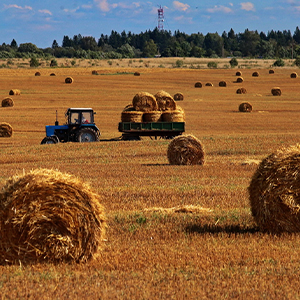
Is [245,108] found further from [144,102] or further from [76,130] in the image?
[76,130]

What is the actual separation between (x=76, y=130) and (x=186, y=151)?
10.1m

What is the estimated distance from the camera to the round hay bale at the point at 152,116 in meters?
31.0

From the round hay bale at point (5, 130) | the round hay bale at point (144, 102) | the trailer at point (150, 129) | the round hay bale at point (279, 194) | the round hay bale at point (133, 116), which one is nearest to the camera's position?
the round hay bale at point (279, 194)

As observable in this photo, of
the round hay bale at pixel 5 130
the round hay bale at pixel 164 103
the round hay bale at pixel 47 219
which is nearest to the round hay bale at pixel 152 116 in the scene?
the round hay bale at pixel 164 103

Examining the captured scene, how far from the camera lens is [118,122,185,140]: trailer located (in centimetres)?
3052

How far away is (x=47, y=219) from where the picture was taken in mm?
7641

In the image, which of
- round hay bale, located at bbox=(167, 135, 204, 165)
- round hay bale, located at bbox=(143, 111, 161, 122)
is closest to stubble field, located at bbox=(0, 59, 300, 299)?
round hay bale, located at bbox=(167, 135, 204, 165)

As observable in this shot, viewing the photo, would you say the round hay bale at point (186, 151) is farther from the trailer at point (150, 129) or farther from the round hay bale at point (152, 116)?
the round hay bale at point (152, 116)

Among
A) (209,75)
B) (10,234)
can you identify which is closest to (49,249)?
(10,234)

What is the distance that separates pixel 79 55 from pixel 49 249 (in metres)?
150

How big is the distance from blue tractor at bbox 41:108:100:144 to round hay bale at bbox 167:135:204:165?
9105 millimetres

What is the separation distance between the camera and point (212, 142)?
1107 inches

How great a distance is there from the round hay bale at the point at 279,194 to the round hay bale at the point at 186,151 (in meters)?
10.4

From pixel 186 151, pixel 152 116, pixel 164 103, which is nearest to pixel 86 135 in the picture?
pixel 152 116
